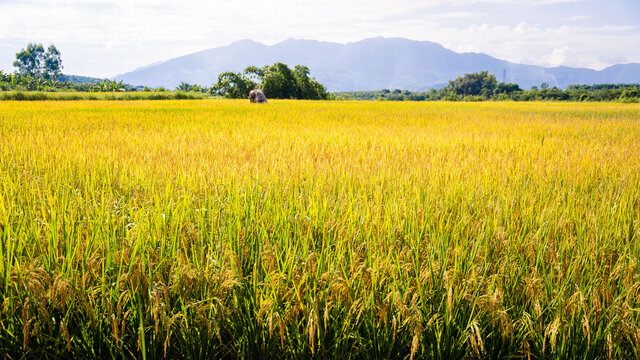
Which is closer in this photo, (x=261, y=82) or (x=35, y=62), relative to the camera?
(x=261, y=82)

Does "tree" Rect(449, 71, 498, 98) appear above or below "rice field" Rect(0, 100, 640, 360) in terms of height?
above

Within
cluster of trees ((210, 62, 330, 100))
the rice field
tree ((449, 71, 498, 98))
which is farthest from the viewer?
tree ((449, 71, 498, 98))

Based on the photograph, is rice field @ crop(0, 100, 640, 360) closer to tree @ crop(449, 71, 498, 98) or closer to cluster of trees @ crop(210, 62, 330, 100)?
cluster of trees @ crop(210, 62, 330, 100)

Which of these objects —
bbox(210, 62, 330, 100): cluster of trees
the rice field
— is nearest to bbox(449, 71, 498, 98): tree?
bbox(210, 62, 330, 100): cluster of trees

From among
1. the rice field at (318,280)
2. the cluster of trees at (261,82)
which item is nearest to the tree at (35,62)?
the cluster of trees at (261,82)

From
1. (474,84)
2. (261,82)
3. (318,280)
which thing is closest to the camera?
(318,280)

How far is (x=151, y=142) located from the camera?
4.62 m

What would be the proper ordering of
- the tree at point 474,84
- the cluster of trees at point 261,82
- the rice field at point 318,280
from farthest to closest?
the tree at point 474,84 < the cluster of trees at point 261,82 < the rice field at point 318,280

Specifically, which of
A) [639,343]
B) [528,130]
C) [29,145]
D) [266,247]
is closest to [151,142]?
[29,145]

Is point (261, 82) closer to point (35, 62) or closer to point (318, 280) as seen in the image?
point (318, 280)

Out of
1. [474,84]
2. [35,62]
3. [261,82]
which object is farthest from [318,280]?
[35,62]

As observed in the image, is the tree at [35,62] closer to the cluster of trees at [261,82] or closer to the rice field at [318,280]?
A: the cluster of trees at [261,82]

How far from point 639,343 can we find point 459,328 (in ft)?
1.72

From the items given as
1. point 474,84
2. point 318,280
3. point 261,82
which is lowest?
point 318,280
